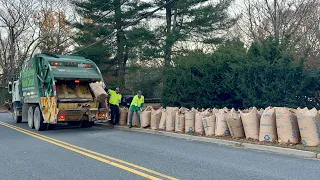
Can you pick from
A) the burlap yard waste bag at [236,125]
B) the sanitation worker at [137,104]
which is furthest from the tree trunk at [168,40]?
the burlap yard waste bag at [236,125]

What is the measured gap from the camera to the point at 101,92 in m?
14.1

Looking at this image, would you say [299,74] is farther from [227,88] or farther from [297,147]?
[297,147]

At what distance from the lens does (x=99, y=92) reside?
1410 centimetres

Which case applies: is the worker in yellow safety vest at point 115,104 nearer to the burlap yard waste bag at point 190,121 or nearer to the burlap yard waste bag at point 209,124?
the burlap yard waste bag at point 190,121

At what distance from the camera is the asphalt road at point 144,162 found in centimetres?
654

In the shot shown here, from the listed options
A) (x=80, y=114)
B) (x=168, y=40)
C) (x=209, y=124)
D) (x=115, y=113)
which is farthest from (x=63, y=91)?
(x=168, y=40)

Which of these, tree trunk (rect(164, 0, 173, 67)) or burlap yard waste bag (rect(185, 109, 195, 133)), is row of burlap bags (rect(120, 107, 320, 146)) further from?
tree trunk (rect(164, 0, 173, 67))

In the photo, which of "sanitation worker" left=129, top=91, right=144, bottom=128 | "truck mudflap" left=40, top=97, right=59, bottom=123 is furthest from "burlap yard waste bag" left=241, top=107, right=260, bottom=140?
"truck mudflap" left=40, top=97, right=59, bottom=123

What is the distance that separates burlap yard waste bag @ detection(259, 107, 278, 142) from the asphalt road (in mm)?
918

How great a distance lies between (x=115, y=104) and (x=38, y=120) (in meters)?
3.28

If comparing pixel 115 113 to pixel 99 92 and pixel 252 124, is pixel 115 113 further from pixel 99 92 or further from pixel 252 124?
pixel 252 124

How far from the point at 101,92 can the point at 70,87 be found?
138cm

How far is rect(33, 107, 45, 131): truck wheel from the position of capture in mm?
14710

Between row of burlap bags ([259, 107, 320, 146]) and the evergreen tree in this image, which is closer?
row of burlap bags ([259, 107, 320, 146])
